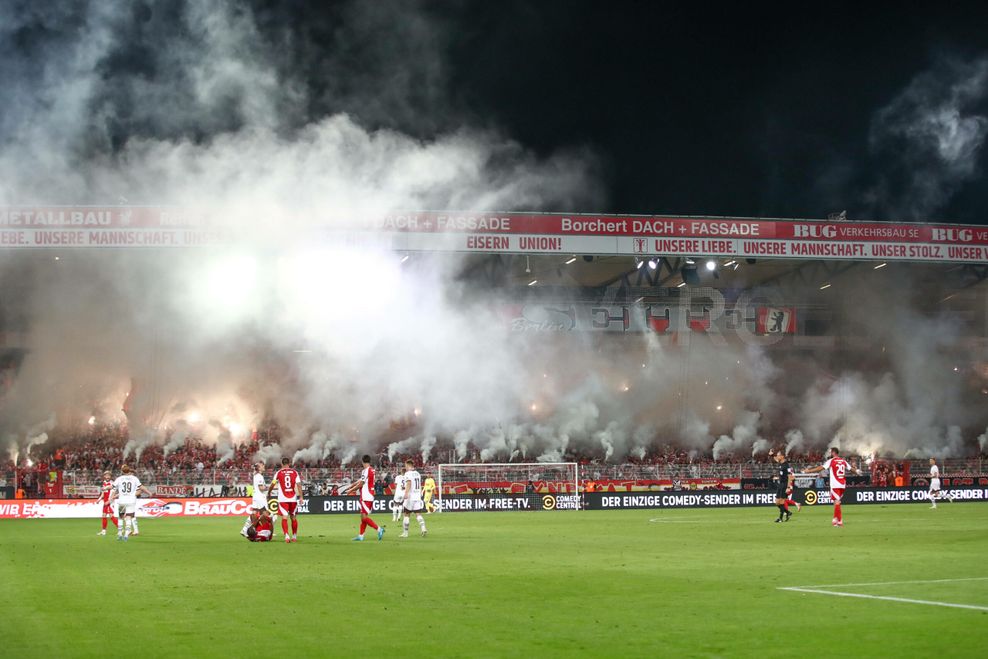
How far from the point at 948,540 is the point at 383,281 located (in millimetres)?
31911

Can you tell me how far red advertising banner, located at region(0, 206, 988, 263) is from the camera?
43.3 m

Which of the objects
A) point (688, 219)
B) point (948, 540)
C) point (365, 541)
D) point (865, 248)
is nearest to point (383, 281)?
point (688, 219)

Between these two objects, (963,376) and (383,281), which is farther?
(963,376)

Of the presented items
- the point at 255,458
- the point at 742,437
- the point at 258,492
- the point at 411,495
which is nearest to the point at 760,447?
the point at 742,437

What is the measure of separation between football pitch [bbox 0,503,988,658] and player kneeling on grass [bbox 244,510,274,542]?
698mm

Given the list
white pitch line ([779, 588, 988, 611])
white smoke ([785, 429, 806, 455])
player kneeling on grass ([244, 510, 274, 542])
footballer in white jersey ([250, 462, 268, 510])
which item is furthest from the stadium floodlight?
white pitch line ([779, 588, 988, 611])

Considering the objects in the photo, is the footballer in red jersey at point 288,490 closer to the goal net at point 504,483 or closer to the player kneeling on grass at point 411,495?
the player kneeling on grass at point 411,495

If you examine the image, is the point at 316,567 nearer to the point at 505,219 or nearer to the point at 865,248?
the point at 505,219

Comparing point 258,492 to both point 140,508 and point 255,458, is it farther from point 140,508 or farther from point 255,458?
point 255,458

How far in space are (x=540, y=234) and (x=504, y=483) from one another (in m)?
11.6

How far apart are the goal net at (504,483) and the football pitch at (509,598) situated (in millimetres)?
23885

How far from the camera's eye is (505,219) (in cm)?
4725

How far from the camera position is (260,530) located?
23703 mm

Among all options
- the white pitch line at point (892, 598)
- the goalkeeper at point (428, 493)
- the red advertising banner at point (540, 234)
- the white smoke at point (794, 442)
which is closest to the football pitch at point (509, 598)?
the white pitch line at point (892, 598)
